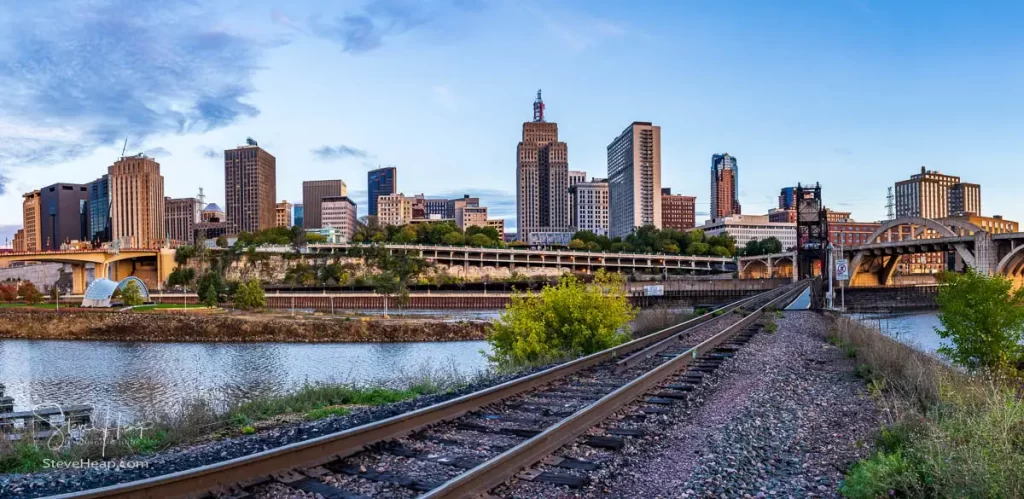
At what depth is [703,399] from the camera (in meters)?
10.7

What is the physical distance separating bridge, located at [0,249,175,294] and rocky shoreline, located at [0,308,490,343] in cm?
6695

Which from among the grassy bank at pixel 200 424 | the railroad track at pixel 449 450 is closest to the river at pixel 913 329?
the railroad track at pixel 449 450

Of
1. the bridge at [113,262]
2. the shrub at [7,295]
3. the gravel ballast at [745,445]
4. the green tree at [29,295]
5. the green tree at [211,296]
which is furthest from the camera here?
the bridge at [113,262]

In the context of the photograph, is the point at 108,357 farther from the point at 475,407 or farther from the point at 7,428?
the point at 475,407

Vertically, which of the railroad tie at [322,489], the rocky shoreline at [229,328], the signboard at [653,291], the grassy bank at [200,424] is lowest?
the rocky shoreline at [229,328]

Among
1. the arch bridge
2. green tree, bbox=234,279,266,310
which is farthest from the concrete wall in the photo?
green tree, bbox=234,279,266,310

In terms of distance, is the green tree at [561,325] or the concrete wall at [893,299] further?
the concrete wall at [893,299]

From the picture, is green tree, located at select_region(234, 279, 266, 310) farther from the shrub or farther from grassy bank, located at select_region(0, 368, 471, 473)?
grassy bank, located at select_region(0, 368, 471, 473)

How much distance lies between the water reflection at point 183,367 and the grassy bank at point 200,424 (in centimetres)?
884

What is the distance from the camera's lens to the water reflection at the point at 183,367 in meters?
27.1

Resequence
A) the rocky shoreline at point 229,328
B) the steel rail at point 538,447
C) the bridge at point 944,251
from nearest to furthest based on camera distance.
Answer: the steel rail at point 538,447 < the rocky shoreline at point 229,328 < the bridge at point 944,251

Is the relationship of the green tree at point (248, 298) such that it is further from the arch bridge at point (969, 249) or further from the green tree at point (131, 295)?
the arch bridge at point (969, 249)

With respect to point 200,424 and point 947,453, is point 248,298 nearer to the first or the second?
point 200,424

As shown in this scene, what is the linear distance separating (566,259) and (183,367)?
131 metres
